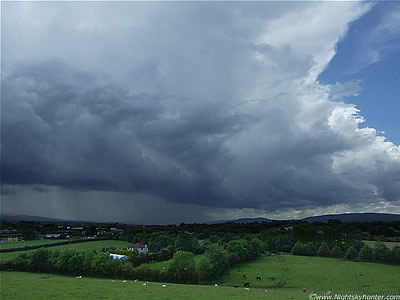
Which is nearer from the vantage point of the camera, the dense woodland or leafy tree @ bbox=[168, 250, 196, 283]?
leafy tree @ bbox=[168, 250, 196, 283]

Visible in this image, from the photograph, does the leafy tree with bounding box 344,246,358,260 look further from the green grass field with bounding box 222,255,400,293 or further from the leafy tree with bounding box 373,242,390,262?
the green grass field with bounding box 222,255,400,293

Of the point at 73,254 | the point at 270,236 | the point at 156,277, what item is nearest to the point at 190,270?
the point at 156,277

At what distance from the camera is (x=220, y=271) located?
74.4 m

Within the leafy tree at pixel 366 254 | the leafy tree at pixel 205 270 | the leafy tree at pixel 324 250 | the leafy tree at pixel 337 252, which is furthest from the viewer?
the leafy tree at pixel 324 250

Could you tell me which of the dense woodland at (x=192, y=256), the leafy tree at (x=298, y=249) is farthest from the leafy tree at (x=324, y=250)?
the leafy tree at (x=298, y=249)

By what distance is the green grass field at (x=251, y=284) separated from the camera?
41625 mm

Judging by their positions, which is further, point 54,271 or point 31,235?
point 31,235

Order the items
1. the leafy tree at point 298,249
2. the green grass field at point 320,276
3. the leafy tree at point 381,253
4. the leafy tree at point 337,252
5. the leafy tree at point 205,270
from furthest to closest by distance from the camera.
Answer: the leafy tree at point 298,249 < the leafy tree at point 337,252 < the leafy tree at point 381,253 < the leafy tree at point 205,270 < the green grass field at point 320,276

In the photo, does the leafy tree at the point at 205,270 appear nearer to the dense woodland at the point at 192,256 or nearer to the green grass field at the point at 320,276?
the dense woodland at the point at 192,256

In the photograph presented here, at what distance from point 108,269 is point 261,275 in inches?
1275

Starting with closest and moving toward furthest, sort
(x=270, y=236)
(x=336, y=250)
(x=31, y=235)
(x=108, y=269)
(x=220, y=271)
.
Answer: (x=108, y=269), (x=220, y=271), (x=336, y=250), (x=270, y=236), (x=31, y=235)

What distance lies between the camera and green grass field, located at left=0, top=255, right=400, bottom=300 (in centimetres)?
4162

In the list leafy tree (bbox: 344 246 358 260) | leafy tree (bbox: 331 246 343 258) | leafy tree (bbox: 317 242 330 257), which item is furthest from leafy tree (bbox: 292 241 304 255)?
leafy tree (bbox: 344 246 358 260)

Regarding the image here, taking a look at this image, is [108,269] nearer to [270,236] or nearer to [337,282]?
[337,282]
